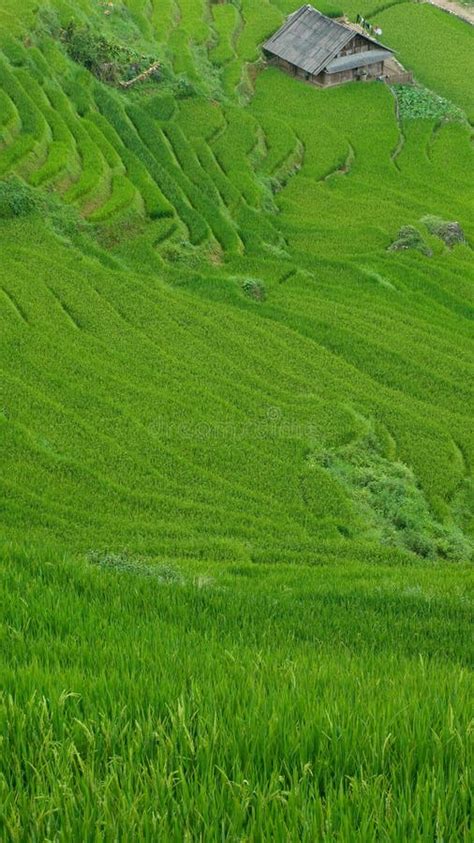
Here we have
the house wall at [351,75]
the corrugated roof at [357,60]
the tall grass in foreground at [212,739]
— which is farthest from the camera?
the house wall at [351,75]

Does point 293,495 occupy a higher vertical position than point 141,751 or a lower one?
lower

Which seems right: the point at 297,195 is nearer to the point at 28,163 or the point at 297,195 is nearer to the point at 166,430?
the point at 28,163

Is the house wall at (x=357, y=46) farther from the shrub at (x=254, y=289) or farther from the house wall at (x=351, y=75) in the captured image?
the shrub at (x=254, y=289)

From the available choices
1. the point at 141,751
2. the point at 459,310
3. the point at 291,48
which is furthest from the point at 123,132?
the point at 141,751

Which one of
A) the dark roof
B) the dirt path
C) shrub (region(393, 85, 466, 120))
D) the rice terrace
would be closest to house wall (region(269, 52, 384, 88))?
the rice terrace

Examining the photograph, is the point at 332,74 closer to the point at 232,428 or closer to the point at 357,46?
the point at 357,46

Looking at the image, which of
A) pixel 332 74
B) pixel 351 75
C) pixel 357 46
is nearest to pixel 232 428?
pixel 332 74

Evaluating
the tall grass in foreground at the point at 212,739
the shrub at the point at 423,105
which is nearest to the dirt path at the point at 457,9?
the shrub at the point at 423,105
